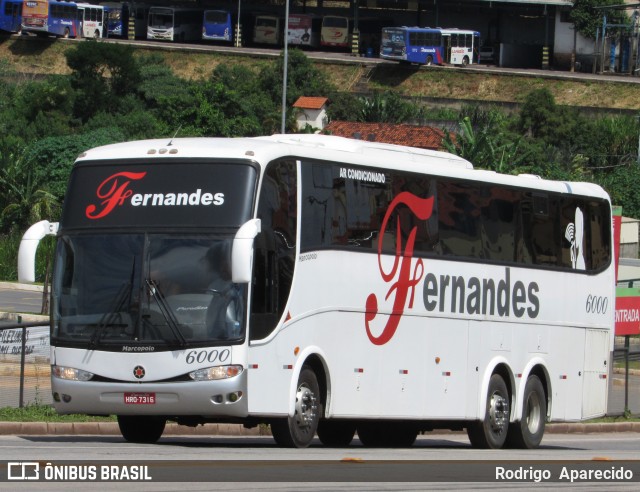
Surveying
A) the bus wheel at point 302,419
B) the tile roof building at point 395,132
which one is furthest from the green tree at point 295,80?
the bus wheel at point 302,419

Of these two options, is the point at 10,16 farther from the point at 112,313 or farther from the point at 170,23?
the point at 112,313

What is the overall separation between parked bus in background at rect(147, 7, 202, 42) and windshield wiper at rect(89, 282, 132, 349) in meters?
97.8

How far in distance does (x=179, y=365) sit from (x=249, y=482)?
429cm

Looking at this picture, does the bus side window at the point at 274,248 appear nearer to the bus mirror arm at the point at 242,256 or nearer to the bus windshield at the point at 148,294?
the bus windshield at the point at 148,294

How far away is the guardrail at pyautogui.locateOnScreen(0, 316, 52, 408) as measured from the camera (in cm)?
2255

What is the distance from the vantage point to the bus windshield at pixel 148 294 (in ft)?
53.9

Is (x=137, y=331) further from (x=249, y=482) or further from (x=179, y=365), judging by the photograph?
(x=249, y=482)

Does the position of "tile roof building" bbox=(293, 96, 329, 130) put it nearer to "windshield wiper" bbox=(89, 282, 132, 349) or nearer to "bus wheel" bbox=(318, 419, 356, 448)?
"bus wheel" bbox=(318, 419, 356, 448)

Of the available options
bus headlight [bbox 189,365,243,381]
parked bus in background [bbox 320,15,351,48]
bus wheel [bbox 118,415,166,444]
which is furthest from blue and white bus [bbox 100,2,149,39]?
bus headlight [bbox 189,365,243,381]

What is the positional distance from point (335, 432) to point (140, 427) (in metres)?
3.28

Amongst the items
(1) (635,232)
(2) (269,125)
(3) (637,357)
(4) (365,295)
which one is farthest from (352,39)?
(4) (365,295)

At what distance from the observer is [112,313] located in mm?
16734

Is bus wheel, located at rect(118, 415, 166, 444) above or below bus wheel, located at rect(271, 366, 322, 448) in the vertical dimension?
below

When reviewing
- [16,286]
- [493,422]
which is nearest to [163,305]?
[493,422]
